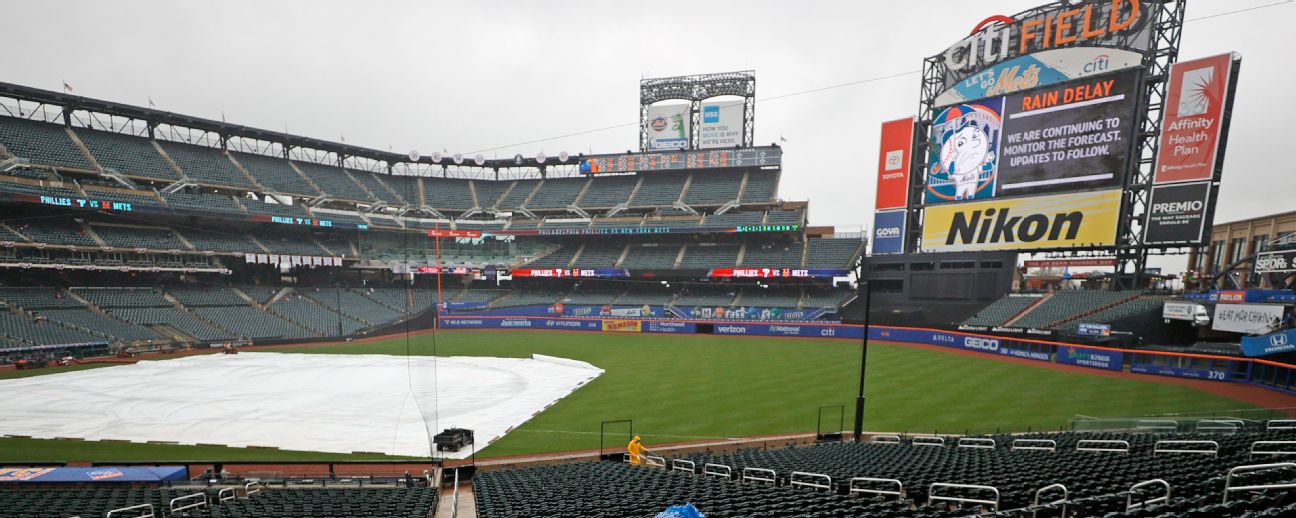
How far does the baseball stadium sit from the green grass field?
0.71 ft

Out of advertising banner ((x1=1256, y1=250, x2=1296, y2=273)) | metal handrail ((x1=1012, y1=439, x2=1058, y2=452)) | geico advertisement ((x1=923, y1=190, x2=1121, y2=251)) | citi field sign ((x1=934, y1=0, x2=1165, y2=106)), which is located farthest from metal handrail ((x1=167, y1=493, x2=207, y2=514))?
citi field sign ((x1=934, y1=0, x2=1165, y2=106))

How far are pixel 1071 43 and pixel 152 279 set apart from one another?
7604 centimetres

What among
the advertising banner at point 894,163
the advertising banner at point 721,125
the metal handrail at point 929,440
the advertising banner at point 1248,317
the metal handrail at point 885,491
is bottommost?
the metal handrail at point 929,440

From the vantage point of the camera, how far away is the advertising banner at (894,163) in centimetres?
4150

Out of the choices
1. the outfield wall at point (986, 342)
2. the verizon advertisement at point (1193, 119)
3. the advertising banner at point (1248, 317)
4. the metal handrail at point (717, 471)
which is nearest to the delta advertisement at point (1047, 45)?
the verizon advertisement at point (1193, 119)

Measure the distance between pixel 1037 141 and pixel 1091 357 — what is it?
1719 centimetres

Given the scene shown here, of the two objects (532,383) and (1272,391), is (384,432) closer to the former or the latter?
(532,383)

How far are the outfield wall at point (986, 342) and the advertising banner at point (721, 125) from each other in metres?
24.7

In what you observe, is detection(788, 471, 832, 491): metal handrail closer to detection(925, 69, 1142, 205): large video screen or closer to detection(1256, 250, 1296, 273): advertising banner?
detection(1256, 250, 1296, 273): advertising banner

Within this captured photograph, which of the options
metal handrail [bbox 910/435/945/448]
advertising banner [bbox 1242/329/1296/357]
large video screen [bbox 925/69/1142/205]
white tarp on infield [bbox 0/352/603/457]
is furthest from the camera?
large video screen [bbox 925/69/1142/205]

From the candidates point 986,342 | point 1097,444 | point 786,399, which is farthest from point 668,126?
point 1097,444

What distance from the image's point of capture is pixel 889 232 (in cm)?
4231

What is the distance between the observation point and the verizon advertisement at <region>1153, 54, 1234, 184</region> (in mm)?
28438

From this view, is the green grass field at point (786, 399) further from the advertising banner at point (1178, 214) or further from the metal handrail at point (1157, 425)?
the advertising banner at point (1178, 214)
